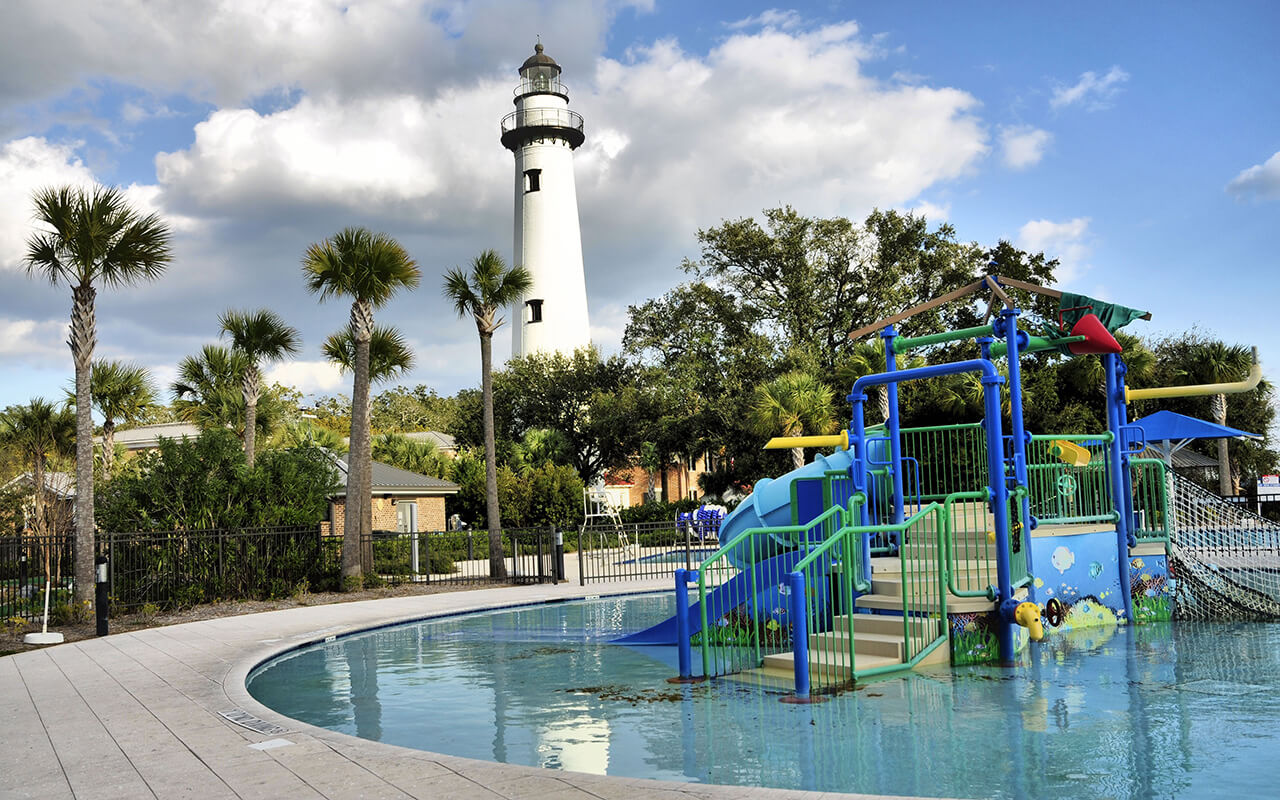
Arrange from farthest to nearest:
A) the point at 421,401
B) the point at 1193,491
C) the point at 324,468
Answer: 1. the point at 421,401
2. the point at 324,468
3. the point at 1193,491

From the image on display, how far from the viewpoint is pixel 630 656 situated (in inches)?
478

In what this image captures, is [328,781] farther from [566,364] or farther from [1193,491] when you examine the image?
[566,364]

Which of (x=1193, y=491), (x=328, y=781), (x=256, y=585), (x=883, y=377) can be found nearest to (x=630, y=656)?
(x=883, y=377)

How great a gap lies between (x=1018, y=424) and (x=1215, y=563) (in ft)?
17.0

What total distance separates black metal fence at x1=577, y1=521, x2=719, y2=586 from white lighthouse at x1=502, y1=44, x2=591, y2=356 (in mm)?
21484

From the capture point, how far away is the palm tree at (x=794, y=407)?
3127 cm

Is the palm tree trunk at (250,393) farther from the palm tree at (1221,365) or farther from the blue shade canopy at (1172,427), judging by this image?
the palm tree at (1221,365)

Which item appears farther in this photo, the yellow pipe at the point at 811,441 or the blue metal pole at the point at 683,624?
the yellow pipe at the point at 811,441

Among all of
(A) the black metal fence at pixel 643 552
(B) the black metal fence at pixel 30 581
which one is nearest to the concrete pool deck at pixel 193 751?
(B) the black metal fence at pixel 30 581

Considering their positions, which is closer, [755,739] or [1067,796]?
[1067,796]

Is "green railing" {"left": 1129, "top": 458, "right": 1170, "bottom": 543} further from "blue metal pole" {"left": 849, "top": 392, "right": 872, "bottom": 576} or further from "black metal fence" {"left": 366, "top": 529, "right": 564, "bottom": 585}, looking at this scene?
"black metal fence" {"left": 366, "top": 529, "right": 564, "bottom": 585}

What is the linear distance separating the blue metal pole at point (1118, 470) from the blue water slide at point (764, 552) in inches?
148

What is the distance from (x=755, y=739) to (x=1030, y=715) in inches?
90.2

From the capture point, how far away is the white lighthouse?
54.6 m
